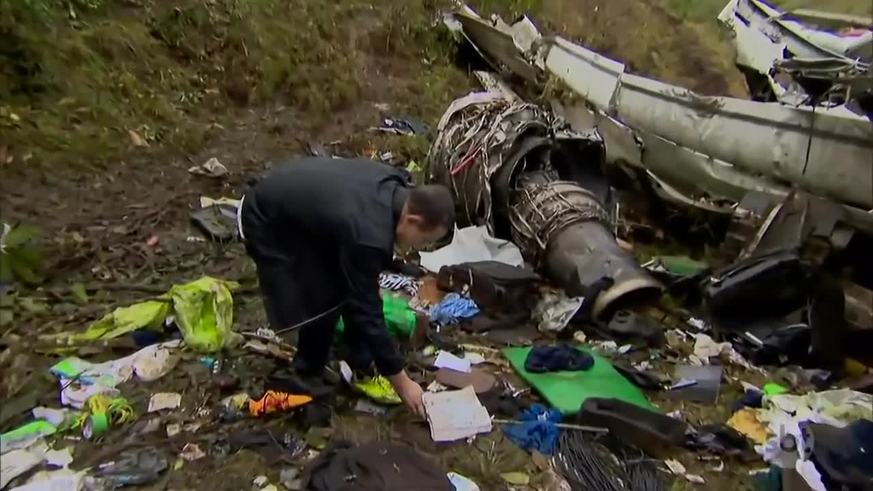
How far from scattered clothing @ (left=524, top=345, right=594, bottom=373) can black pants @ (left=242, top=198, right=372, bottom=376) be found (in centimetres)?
81

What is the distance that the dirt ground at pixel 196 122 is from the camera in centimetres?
307

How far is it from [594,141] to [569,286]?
1.20m

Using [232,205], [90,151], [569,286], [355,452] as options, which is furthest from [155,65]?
[355,452]

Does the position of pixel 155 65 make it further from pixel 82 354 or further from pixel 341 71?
pixel 82 354

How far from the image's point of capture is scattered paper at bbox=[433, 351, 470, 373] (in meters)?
3.50

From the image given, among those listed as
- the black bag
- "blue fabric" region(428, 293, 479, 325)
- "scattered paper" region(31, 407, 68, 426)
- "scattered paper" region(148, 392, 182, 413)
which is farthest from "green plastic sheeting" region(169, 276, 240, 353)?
the black bag

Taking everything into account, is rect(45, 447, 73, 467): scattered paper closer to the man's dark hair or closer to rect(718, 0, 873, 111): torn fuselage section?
the man's dark hair

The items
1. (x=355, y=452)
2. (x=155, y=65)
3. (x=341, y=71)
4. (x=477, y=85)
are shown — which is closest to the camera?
(x=355, y=452)

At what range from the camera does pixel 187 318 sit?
3.52m

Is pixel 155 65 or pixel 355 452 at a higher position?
pixel 155 65

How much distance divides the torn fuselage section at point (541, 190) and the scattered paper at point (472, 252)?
10 centimetres

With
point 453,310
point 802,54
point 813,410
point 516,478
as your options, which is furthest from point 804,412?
point 802,54

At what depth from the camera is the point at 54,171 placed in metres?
5.02

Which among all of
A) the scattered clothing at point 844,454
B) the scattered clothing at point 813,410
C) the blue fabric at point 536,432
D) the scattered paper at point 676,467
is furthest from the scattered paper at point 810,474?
the blue fabric at point 536,432
